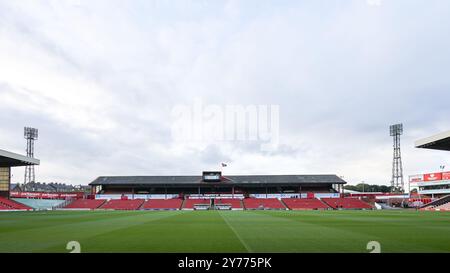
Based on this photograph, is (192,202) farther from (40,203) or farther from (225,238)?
(225,238)

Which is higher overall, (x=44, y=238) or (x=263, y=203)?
(x=44, y=238)

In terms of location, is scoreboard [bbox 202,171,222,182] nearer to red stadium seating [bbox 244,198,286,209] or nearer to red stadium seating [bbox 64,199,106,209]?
red stadium seating [bbox 244,198,286,209]

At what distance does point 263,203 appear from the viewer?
7862cm

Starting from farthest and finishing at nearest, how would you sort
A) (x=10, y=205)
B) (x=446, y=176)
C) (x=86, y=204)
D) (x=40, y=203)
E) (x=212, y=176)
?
1. (x=212, y=176)
2. (x=446, y=176)
3. (x=86, y=204)
4. (x=40, y=203)
5. (x=10, y=205)

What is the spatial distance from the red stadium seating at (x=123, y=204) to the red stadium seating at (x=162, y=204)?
161 centimetres

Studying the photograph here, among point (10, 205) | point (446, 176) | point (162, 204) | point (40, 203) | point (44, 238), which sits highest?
point (446, 176)

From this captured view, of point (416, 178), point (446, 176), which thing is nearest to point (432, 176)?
point (446, 176)

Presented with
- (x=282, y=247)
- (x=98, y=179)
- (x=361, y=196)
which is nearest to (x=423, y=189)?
(x=361, y=196)

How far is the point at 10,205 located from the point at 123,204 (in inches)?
894

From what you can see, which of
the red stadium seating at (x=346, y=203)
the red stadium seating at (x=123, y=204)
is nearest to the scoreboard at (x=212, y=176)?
the red stadium seating at (x=123, y=204)
